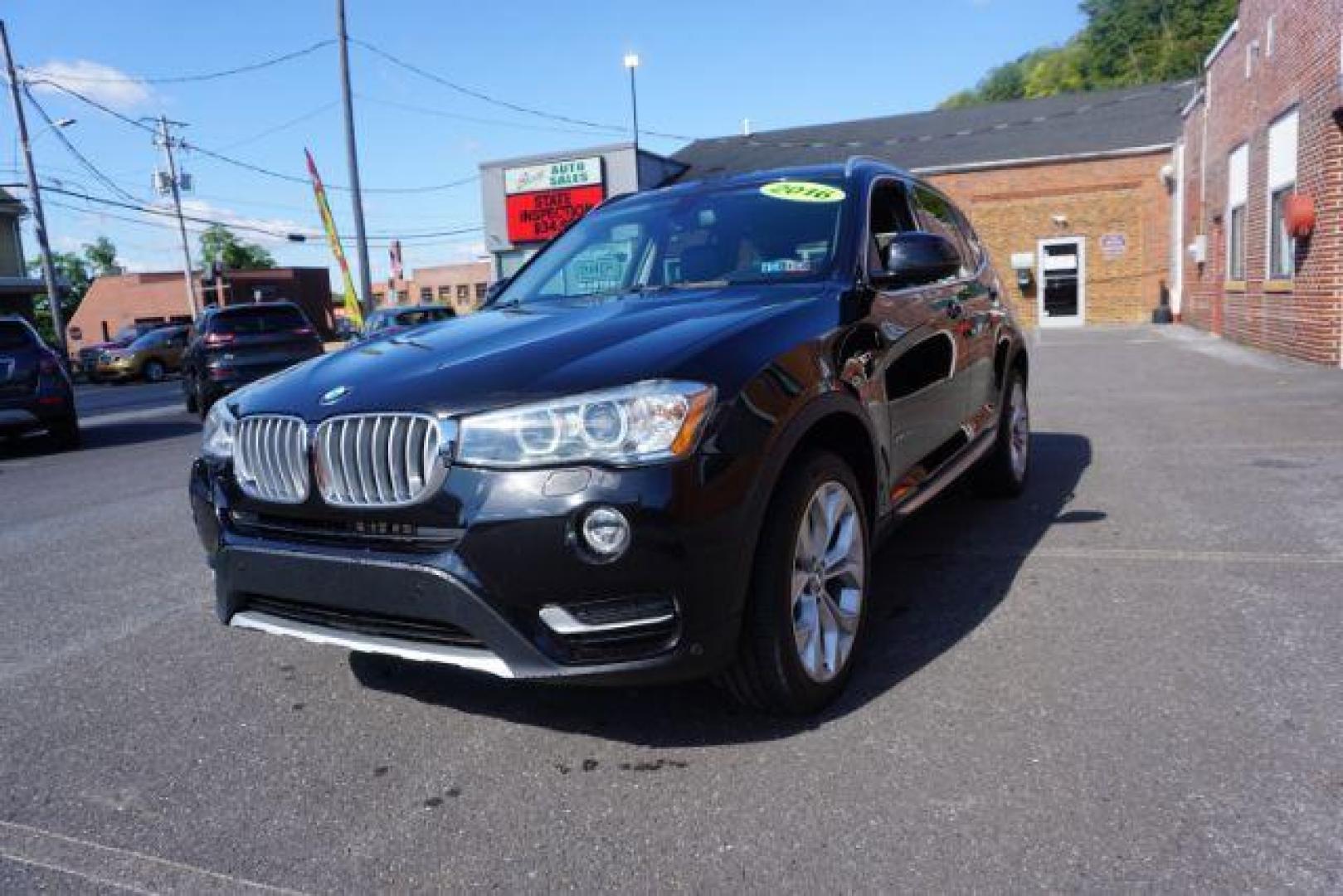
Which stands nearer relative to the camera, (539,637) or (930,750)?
(539,637)

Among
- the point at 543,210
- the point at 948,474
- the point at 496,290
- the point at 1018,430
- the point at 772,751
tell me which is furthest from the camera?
the point at 543,210

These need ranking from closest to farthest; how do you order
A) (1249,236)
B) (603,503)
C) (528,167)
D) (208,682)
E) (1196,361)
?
1. (603,503)
2. (208,682)
3. (1196,361)
4. (1249,236)
5. (528,167)

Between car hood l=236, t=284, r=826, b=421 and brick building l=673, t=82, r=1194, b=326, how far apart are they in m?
26.5

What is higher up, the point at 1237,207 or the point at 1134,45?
the point at 1134,45

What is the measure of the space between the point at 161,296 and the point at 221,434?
71580 mm

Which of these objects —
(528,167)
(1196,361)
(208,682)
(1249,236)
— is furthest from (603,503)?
(528,167)

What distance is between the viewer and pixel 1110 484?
20.6 ft

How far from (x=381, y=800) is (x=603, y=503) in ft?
3.39

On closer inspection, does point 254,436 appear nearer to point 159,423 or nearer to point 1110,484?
point 1110,484

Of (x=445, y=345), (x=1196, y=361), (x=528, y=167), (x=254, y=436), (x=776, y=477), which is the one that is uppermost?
(x=528, y=167)

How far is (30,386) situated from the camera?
11.2 m

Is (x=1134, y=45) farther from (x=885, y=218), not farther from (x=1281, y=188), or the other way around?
(x=885, y=218)

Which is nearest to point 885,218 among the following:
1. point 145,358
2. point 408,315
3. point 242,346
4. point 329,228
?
point 242,346

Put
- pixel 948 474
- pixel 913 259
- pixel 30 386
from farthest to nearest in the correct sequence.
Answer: pixel 30 386 → pixel 948 474 → pixel 913 259
